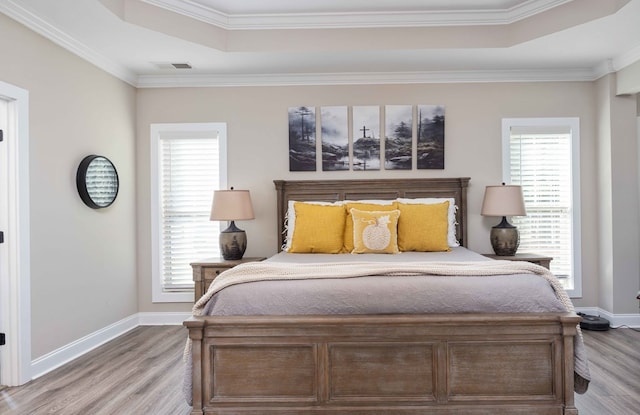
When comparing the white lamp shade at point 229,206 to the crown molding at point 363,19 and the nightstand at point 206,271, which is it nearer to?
the nightstand at point 206,271

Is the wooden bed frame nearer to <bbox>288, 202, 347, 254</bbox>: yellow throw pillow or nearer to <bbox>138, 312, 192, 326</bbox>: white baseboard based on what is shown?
<bbox>288, 202, 347, 254</bbox>: yellow throw pillow

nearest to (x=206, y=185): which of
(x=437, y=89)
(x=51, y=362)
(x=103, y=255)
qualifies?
(x=103, y=255)

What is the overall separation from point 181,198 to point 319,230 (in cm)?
171

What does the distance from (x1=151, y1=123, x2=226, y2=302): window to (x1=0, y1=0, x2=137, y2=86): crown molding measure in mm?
622

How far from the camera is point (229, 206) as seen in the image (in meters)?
4.40

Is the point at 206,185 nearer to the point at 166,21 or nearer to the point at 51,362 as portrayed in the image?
the point at 166,21

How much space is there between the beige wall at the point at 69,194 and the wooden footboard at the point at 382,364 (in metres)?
1.73

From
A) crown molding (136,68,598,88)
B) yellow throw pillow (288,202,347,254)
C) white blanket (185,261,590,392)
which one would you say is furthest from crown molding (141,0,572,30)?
white blanket (185,261,590,392)

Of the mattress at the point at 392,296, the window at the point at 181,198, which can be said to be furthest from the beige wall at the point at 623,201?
the window at the point at 181,198

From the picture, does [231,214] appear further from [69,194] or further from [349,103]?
[349,103]

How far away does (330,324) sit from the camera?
248cm

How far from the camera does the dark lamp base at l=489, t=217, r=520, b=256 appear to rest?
439 cm

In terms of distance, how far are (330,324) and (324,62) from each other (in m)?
2.79

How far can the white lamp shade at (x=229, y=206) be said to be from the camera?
4398mm
